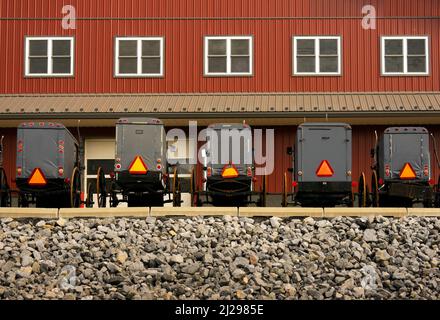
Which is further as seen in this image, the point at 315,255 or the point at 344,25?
the point at 344,25

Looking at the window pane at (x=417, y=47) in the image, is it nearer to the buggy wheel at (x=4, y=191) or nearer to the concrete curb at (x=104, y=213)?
the buggy wheel at (x=4, y=191)

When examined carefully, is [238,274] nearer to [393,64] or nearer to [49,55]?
[393,64]

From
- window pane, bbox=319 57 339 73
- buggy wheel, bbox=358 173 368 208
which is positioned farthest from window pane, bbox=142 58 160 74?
buggy wheel, bbox=358 173 368 208

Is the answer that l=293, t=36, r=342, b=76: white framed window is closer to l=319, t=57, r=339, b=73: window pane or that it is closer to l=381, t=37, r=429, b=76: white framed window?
l=319, t=57, r=339, b=73: window pane

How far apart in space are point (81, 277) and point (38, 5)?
1672cm

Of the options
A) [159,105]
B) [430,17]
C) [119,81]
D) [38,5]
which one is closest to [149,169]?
[159,105]

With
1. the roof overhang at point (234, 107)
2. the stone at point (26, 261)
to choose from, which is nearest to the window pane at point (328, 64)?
the roof overhang at point (234, 107)

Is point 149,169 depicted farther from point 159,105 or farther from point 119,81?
point 119,81

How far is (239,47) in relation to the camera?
27.1 meters

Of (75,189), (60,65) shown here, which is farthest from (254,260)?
(60,65)

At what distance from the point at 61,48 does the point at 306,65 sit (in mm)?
8215

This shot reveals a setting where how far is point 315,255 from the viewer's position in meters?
13.2
